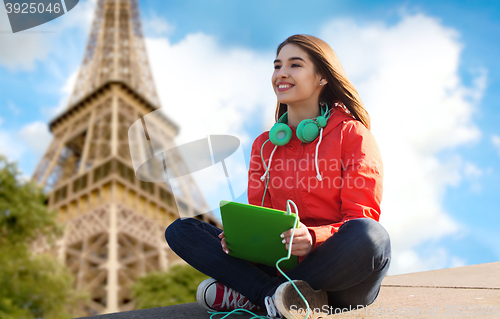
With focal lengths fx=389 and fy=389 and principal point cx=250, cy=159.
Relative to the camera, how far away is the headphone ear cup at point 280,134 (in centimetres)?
166

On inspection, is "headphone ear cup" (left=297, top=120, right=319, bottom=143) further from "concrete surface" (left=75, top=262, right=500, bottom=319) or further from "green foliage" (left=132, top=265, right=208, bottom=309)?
"green foliage" (left=132, top=265, right=208, bottom=309)

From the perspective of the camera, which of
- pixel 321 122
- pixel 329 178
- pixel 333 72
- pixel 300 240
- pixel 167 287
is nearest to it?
pixel 300 240

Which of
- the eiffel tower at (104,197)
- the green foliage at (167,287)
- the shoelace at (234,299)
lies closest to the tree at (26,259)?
the green foliage at (167,287)

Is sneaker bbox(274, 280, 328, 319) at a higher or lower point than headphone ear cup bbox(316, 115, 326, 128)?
lower

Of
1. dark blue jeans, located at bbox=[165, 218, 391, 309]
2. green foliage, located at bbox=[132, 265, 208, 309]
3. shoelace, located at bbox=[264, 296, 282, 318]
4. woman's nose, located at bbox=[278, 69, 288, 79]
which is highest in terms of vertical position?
green foliage, located at bbox=[132, 265, 208, 309]

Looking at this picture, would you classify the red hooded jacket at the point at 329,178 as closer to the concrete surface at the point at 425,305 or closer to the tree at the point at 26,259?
the concrete surface at the point at 425,305

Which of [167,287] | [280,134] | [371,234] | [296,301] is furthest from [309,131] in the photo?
[167,287]

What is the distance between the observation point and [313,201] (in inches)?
61.5

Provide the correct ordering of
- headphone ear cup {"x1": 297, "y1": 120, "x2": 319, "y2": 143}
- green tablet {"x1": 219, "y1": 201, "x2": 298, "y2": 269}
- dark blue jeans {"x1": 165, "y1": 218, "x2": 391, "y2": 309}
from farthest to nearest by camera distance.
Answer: headphone ear cup {"x1": 297, "y1": 120, "x2": 319, "y2": 143}, dark blue jeans {"x1": 165, "y1": 218, "x2": 391, "y2": 309}, green tablet {"x1": 219, "y1": 201, "x2": 298, "y2": 269}

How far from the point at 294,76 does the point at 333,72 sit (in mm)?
186

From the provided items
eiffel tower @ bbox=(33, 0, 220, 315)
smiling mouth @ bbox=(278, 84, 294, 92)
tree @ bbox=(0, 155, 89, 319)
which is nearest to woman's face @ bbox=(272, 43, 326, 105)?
smiling mouth @ bbox=(278, 84, 294, 92)

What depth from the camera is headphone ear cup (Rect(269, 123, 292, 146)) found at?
1.66m

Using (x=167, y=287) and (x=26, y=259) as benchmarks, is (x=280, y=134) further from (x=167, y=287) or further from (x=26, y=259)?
(x=167, y=287)

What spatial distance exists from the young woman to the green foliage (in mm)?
7523
